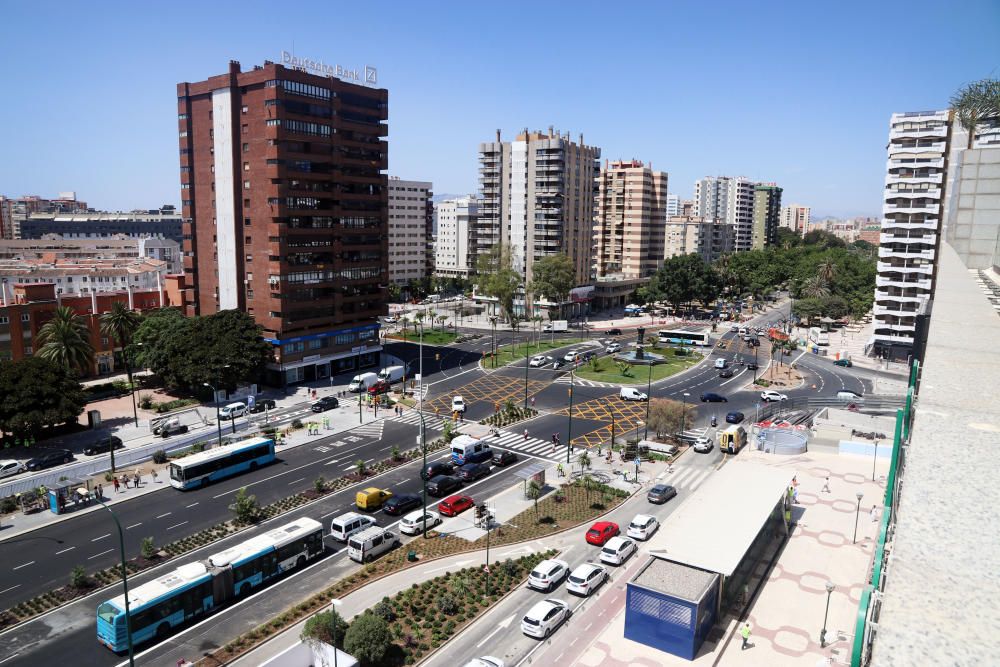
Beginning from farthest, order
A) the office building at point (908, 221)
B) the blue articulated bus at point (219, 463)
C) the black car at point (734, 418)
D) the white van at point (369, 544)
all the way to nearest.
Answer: the office building at point (908, 221) < the black car at point (734, 418) < the blue articulated bus at point (219, 463) < the white van at point (369, 544)

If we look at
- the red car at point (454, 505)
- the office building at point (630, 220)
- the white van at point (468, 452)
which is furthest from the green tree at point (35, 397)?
the office building at point (630, 220)

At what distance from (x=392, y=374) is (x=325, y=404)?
461 inches

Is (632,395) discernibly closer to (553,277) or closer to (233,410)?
(233,410)

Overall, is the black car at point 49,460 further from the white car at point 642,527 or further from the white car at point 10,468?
the white car at point 642,527

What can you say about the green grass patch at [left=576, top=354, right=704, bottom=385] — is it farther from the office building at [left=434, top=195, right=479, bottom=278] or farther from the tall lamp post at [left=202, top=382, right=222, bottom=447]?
the office building at [left=434, top=195, right=479, bottom=278]

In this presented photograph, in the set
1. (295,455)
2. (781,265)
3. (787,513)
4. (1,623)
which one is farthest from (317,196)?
(781,265)

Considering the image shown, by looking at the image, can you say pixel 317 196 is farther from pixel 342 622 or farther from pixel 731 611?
pixel 731 611

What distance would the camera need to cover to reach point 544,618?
28328 mm

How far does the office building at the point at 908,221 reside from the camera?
82.3 metres

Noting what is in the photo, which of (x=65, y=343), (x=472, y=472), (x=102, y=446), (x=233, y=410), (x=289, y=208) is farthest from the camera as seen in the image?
(x=289, y=208)

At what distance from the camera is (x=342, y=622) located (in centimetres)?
2656

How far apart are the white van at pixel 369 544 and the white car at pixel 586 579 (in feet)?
33.4

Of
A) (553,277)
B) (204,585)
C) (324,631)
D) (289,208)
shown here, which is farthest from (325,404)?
(553,277)

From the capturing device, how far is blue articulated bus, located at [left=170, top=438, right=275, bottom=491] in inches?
1753
